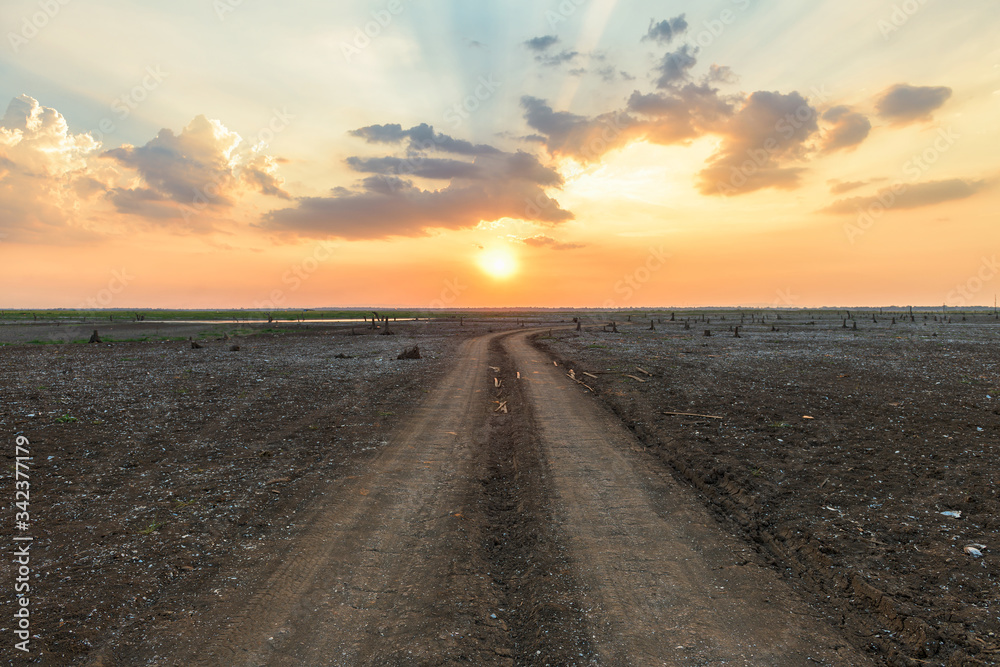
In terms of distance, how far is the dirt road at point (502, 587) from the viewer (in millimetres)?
5168

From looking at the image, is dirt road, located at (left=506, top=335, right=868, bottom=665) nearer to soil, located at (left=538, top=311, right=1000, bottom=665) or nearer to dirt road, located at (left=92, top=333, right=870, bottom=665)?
dirt road, located at (left=92, top=333, right=870, bottom=665)

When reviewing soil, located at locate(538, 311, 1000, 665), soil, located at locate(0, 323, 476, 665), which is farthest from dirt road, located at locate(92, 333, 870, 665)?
soil, located at locate(538, 311, 1000, 665)

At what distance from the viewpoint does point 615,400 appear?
1902 centimetres

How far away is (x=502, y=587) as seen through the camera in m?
6.53

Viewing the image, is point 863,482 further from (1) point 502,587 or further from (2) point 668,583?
(1) point 502,587

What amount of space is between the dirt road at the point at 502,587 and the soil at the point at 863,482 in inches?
34.6

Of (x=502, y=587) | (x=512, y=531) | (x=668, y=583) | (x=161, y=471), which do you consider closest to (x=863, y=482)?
(x=668, y=583)

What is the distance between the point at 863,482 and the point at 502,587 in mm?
9118

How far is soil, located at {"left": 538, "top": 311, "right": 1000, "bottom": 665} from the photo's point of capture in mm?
5918

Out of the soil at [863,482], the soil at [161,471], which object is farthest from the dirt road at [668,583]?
the soil at [161,471]

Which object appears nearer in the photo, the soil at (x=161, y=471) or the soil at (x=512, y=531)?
the soil at (x=512, y=531)

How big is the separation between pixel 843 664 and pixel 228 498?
10860 mm

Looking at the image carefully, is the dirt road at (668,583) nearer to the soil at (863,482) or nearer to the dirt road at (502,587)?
the dirt road at (502,587)

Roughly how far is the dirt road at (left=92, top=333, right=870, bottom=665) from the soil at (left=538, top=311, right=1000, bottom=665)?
88 centimetres
